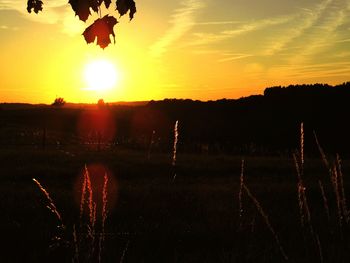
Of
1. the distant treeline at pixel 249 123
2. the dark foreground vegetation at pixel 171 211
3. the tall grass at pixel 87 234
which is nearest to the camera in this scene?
the tall grass at pixel 87 234

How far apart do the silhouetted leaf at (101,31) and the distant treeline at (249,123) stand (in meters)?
29.7

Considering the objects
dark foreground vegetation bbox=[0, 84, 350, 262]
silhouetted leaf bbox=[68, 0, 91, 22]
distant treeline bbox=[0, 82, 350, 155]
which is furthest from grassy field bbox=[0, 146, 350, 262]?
distant treeline bbox=[0, 82, 350, 155]

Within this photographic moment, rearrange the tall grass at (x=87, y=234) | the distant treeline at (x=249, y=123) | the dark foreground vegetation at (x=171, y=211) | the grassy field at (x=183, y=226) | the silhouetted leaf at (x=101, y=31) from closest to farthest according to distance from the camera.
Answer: the silhouetted leaf at (x=101, y=31), the tall grass at (x=87, y=234), the dark foreground vegetation at (x=171, y=211), the grassy field at (x=183, y=226), the distant treeline at (x=249, y=123)

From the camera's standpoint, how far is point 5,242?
6926 mm

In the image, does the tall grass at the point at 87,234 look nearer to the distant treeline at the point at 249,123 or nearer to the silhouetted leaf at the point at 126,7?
the silhouetted leaf at the point at 126,7

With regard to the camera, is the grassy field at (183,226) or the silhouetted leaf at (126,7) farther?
the grassy field at (183,226)

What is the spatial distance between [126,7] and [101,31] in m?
0.26

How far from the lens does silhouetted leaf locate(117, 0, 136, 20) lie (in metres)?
3.64

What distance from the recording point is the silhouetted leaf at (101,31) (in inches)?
142

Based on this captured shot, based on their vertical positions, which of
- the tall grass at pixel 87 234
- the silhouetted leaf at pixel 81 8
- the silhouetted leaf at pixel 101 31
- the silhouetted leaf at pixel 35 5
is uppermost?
the silhouetted leaf at pixel 35 5

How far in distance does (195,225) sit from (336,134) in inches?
1472

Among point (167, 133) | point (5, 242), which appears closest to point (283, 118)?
point (167, 133)

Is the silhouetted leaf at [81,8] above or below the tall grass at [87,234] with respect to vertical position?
above

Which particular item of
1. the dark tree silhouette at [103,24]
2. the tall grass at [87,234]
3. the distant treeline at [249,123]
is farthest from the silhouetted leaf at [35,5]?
the distant treeline at [249,123]
